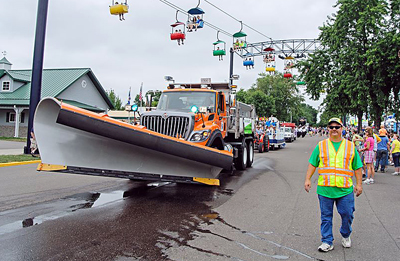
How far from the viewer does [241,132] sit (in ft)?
39.9

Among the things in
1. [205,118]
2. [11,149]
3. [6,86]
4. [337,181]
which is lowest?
[11,149]

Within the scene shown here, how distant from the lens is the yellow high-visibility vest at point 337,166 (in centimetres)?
447

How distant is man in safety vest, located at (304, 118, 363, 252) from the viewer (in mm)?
4480

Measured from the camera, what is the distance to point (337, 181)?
446cm

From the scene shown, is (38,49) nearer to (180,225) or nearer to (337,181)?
(180,225)

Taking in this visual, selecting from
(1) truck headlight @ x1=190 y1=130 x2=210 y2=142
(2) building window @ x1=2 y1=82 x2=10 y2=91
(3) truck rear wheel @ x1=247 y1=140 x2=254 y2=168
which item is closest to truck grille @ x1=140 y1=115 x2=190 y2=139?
(1) truck headlight @ x1=190 y1=130 x2=210 y2=142

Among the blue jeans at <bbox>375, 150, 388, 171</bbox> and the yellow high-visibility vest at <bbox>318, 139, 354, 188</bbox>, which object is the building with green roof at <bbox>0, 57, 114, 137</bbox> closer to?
the blue jeans at <bbox>375, 150, 388, 171</bbox>

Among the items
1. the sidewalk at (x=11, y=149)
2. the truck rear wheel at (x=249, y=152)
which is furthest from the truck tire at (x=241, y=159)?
the sidewalk at (x=11, y=149)

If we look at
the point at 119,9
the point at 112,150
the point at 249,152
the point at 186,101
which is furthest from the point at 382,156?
the point at 119,9

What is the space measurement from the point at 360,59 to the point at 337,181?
21.2 meters

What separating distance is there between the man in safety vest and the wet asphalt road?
314mm

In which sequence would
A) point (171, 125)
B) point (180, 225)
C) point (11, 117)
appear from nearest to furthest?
1. point (180, 225)
2. point (171, 125)
3. point (11, 117)

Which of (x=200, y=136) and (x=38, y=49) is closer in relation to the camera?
(x=200, y=136)

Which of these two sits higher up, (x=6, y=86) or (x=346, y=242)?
(x=6, y=86)
